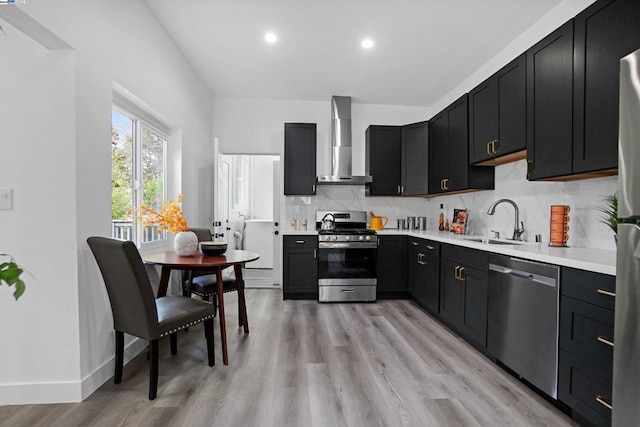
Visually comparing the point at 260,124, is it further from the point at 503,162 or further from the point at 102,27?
the point at 503,162

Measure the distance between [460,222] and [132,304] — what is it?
350 cm

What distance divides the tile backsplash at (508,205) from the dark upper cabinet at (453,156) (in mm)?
260

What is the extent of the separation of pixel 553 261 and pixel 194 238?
8.28 feet

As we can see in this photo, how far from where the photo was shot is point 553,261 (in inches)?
72.4

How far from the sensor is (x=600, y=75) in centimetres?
183

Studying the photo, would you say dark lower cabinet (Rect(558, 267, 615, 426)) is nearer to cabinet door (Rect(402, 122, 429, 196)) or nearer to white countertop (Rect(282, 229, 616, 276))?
white countertop (Rect(282, 229, 616, 276))

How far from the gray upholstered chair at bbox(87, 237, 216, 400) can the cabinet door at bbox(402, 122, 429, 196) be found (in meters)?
3.20

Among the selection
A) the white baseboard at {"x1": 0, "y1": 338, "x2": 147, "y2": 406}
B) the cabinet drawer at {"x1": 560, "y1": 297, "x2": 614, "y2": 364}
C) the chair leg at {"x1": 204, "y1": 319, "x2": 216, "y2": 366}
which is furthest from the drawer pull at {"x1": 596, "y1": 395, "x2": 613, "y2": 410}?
the white baseboard at {"x1": 0, "y1": 338, "x2": 147, "y2": 406}

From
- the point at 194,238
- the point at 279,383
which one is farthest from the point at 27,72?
the point at 279,383

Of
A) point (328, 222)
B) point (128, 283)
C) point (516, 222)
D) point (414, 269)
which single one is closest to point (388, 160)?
point (328, 222)

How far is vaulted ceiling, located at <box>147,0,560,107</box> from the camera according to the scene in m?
2.56

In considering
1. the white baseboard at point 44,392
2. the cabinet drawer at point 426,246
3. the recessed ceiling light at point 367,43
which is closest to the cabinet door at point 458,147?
the cabinet drawer at point 426,246

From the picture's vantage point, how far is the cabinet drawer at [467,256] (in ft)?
8.29

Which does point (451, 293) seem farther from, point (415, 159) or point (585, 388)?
point (415, 159)
